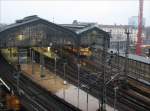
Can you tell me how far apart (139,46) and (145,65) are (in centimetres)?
2016

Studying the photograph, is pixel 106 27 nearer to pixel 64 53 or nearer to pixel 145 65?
pixel 64 53

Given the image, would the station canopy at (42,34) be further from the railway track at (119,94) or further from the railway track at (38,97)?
the railway track at (38,97)

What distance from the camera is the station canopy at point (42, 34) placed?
3259 centimetres

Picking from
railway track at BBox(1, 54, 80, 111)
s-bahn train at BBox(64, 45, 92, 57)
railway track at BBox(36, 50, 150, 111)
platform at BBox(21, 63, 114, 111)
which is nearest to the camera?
railway track at BBox(1, 54, 80, 111)

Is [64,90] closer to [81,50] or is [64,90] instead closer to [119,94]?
[119,94]

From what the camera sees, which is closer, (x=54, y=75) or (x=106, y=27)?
(x=54, y=75)

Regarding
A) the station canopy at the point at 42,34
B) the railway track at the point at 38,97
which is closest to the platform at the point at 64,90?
the railway track at the point at 38,97

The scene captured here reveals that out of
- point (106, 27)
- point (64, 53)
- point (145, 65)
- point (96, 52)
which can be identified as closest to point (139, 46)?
point (96, 52)

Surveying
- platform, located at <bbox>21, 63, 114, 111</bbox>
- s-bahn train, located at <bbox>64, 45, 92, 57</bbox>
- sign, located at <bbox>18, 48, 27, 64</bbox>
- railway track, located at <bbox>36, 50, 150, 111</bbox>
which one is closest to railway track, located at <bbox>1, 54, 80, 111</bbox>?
platform, located at <bbox>21, 63, 114, 111</bbox>

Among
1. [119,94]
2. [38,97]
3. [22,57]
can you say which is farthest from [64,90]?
[22,57]

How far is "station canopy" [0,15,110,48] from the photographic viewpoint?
32.6 metres

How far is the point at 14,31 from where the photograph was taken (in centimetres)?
3272

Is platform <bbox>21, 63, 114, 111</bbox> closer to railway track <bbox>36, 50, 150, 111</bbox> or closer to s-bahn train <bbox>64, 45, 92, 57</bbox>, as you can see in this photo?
railway track <bbox>36, 50, 150, 111</bbox>

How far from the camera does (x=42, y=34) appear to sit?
1396 inches
